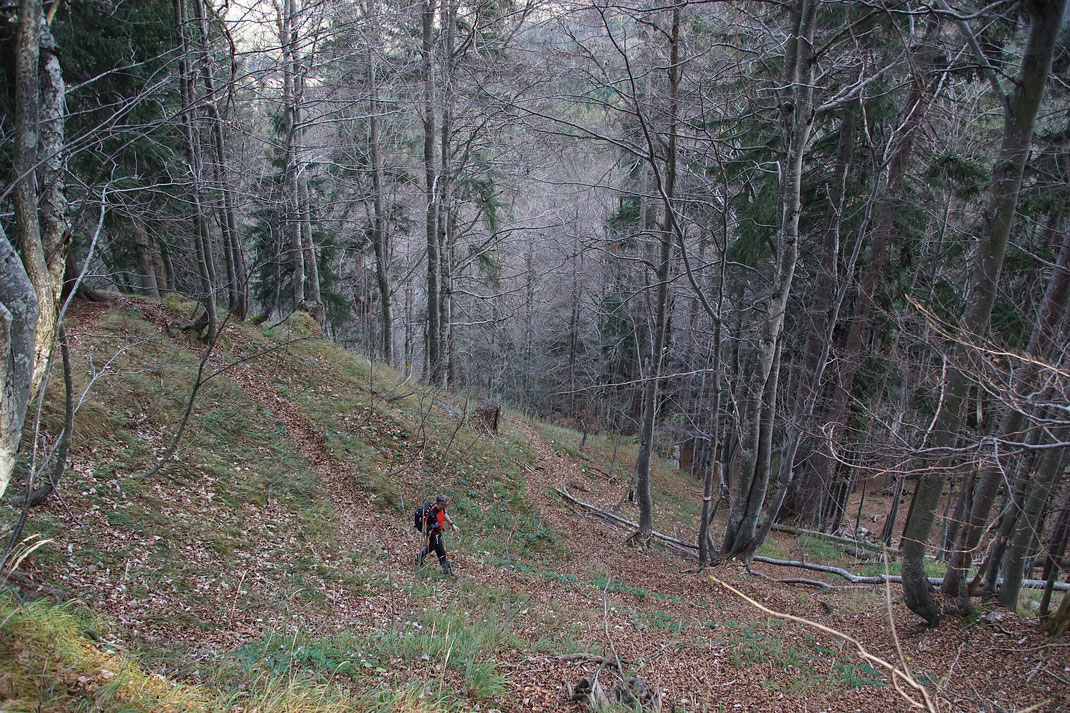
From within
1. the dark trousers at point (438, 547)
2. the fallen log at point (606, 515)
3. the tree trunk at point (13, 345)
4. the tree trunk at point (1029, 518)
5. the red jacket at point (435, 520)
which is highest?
the tree trunk at point (13, 345)

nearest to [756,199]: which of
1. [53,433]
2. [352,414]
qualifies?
[352,414]

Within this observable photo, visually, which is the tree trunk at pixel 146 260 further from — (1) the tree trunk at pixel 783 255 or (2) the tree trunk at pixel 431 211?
(1) the tree trunk at pixel 783 255

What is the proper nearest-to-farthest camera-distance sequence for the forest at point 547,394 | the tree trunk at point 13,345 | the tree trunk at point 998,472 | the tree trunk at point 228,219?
the tree trunk at point 13,345 < the forest at point 547,394 < the tree trunk at point 998,472 < the tree trunk at point 228,219

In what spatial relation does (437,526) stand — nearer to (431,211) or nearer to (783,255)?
(783,255)

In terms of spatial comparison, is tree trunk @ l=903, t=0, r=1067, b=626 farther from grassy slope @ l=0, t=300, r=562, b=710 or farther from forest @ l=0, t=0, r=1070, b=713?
grassy slope @ l=0, t=300, r=562, b=710

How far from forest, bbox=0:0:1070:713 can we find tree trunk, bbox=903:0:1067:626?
3 cm

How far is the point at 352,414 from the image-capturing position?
12.1m

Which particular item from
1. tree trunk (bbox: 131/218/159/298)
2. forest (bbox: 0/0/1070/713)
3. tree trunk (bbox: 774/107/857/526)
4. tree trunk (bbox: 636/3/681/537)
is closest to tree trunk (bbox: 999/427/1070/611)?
forest (bbox: 0/0/1070/713)

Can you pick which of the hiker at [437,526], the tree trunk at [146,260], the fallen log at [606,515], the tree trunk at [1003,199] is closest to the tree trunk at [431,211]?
the fallen log at [606,515]

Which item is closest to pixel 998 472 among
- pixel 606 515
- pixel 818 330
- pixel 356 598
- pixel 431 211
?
pixel 356 598

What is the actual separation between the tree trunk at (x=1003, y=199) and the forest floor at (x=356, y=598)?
6.67 feet

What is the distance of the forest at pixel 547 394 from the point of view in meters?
4.31

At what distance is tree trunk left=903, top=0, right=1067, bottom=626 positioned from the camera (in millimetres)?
5738

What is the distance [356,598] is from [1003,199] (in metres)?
8.50
